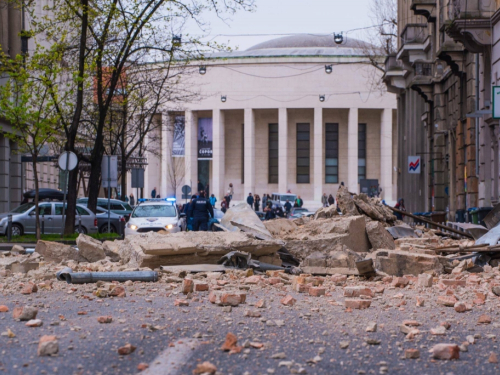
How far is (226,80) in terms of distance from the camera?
80.9 meters

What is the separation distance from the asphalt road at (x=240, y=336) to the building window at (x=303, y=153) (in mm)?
74424

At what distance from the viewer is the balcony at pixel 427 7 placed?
3369 cm

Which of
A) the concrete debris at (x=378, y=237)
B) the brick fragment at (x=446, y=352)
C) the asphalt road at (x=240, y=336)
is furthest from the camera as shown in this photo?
the concrete debris at (x=378, y=237)

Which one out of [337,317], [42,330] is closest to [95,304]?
[42,330]

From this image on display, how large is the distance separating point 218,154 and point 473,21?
59.8m

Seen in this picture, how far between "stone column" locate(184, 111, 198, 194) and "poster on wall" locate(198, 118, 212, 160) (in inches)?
18.9

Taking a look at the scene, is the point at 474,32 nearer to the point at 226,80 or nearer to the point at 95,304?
the point at 95,304

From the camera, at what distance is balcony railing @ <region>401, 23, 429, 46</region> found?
37.0 metres

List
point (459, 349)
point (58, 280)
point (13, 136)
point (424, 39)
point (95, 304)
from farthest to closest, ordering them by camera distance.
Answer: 1. point (424, 39)
2. point (13, 136)
3. point (58, 280)
4. point (95, 304)
5. point (459, 349)

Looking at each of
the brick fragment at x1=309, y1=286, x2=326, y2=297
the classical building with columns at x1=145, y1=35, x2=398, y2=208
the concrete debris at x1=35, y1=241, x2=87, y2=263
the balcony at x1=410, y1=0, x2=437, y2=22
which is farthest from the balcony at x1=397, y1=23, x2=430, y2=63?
the classical building with columns at x1=145, y1=35, x2=398, y2=208

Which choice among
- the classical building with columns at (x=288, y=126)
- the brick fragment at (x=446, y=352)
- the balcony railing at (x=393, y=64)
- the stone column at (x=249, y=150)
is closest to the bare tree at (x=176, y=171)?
the classical building with columns at (x=288, y=126)

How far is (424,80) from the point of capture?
3497 centimetres

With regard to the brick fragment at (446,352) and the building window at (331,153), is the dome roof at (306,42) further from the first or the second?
the brick fragment at (446,352)

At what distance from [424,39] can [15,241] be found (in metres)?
20.3
